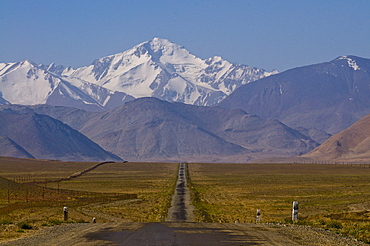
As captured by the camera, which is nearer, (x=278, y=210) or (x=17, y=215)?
(x=17, y=215)

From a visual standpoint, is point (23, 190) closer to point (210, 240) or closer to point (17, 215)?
point (17, 215)

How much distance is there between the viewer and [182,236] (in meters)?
27.7

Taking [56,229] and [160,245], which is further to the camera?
[56,229]

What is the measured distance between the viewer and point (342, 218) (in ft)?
134

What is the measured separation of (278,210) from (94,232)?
30035 mm

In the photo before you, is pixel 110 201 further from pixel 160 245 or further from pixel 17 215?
pixel 160 245

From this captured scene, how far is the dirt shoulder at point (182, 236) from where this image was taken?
1021 inches

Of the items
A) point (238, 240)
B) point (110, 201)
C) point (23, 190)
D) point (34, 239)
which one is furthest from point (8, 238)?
point (23, 190)

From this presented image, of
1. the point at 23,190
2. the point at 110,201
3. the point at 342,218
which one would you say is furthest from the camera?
the point at 23,190

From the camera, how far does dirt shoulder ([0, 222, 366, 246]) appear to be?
1021 inches

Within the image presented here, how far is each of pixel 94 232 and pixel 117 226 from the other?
346cm

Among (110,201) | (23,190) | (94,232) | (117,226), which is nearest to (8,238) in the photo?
(94,232)

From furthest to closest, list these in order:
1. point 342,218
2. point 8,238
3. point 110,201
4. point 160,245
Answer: point 110,201 < point 342,218 < point 8,238 < point 160,245

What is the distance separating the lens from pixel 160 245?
80.1 feet
